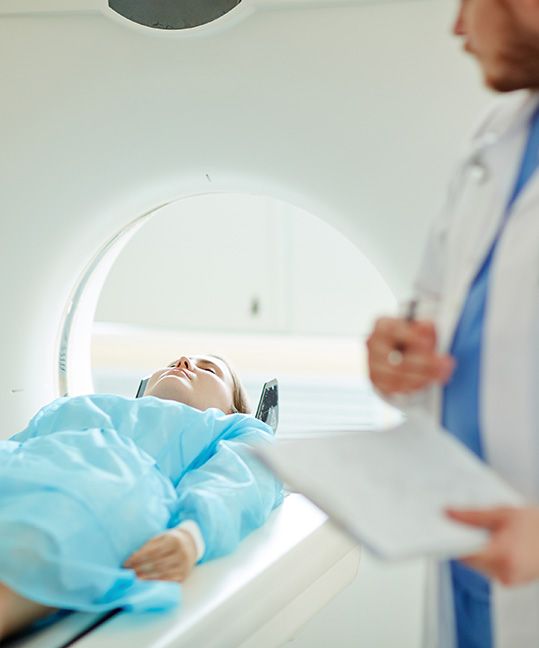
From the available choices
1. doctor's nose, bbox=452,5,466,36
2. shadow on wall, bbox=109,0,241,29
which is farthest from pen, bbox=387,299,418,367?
shadow on wall, bbox=109,0,241,29

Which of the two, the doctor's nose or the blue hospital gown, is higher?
the doctor's nose

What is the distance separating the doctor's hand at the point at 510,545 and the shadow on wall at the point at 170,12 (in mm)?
1403

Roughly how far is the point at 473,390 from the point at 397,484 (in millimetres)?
145

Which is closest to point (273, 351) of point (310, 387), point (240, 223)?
point (310, 387)

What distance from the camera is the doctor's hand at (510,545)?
2.18 feet

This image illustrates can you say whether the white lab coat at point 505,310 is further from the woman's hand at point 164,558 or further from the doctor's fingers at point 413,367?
the woman's hand at point 164,558

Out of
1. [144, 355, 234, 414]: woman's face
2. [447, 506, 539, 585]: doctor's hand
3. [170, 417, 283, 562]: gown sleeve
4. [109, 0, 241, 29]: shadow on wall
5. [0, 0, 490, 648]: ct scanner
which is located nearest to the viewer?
[447, 506, 539, 585]: doctor's hand

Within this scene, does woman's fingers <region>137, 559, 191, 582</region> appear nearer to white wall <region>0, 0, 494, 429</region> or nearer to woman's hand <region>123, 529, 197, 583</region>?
woman's hand <region>123, 529, 197, 583</region>

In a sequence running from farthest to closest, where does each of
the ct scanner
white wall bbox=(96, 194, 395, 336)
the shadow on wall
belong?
1. white wall bbox=(96, 194, 395, 336)
2. the shadow on wall
3. the ct scanner

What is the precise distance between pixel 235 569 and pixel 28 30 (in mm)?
1252

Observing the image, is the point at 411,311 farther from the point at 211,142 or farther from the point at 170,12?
the point at 170,12

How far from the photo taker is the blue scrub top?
2.79 feet

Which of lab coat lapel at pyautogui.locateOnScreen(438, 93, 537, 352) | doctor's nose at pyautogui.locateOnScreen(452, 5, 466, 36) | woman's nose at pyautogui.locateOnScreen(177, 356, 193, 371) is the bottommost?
woman's nose at pyautogui.locateOnScreen(177, 356, 193, 371)

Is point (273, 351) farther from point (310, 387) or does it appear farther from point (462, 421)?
point (462, 421)
